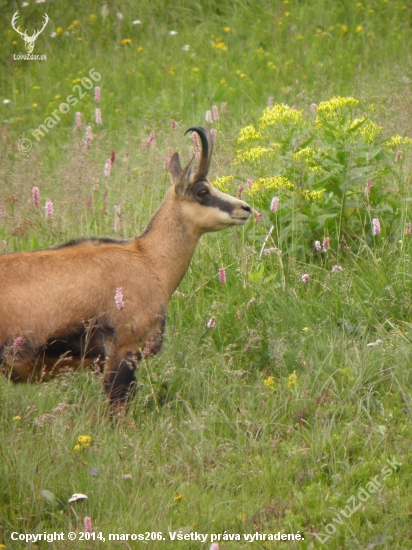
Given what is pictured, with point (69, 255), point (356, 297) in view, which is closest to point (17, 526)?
point (69, 255)

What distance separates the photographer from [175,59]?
542 inches

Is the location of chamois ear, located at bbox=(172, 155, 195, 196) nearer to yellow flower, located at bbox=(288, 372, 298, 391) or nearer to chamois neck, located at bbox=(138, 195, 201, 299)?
chamois neck, located at bbox=(138, 195, 201, 299)

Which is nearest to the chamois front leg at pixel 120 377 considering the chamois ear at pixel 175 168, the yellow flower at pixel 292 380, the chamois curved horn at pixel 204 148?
the yellow flower at pixel 292 380

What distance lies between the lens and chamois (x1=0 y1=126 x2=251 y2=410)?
558cm

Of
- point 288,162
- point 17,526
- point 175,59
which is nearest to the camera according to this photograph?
point 17,526

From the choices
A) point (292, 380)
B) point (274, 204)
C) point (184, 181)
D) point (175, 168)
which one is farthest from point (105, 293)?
point (274, 204)

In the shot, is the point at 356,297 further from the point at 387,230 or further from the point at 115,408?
the point at 115,408

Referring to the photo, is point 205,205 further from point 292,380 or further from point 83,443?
point 83,443

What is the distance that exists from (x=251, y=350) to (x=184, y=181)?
128cm

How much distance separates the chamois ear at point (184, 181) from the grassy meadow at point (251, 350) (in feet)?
2.47

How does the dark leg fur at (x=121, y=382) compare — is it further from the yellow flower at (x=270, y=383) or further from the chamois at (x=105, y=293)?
the yellow flower at (x=270, y=383)

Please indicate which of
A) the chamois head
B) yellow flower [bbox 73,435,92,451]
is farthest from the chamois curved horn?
yellow flower [bbox 73,435,92,451]

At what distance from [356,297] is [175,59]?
7907 millimetres

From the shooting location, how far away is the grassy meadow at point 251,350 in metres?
4.71
